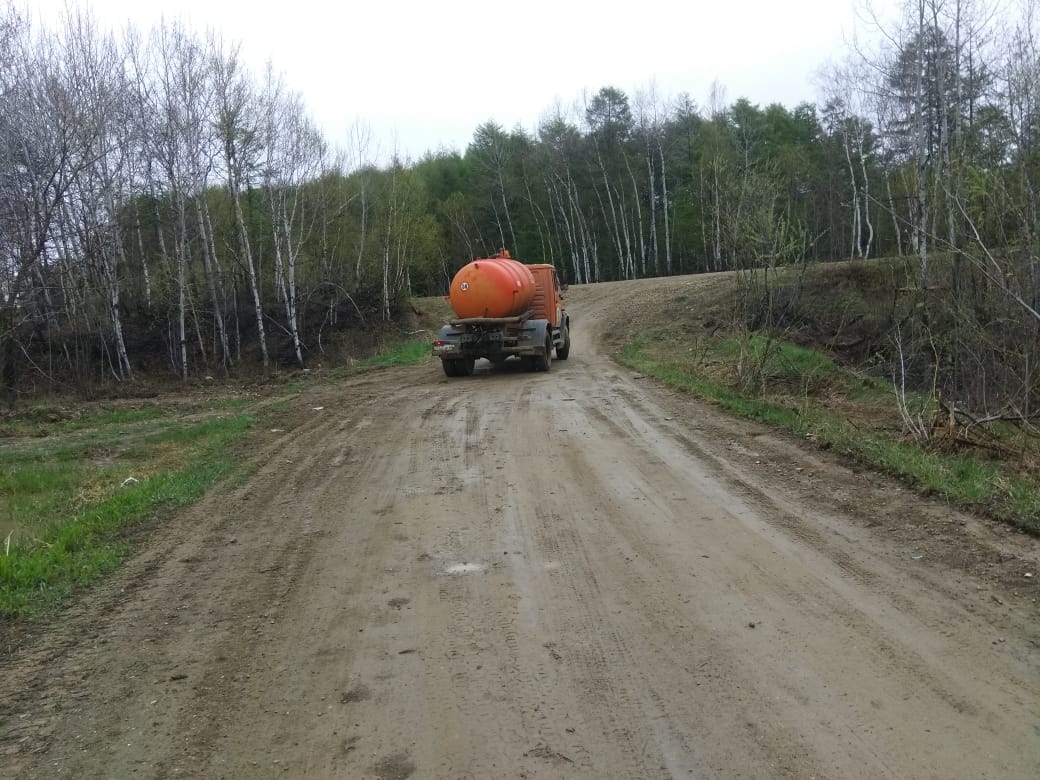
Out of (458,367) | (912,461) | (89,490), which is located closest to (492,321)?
(458,367)

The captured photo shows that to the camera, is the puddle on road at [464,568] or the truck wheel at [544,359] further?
the truck wheel at [544,359]

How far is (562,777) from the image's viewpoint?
3137 millimetres

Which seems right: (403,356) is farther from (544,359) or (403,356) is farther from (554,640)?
(554,640)

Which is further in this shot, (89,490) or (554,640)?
(89,490)

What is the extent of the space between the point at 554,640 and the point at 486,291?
12.8 m

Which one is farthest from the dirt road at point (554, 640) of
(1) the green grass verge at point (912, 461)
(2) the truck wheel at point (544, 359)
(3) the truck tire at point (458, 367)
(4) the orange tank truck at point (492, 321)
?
(3) the truck tire at point (458, 367)

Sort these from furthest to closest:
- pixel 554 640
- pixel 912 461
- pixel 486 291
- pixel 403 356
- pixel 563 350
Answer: pixel 403 356 → pixel 563 350 → pixel 486 291 → pixel 912 461 → pixel 554 640

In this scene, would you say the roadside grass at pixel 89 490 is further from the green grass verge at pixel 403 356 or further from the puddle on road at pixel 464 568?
the green grass verge at pixel 403 356

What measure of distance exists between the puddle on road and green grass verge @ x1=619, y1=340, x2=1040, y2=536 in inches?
168

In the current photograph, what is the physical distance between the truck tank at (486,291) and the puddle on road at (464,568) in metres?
11.5

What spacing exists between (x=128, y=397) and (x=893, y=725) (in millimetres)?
20631

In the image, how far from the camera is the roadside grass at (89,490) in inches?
229

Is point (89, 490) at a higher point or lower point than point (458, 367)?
lower

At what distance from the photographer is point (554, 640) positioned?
172 inches
